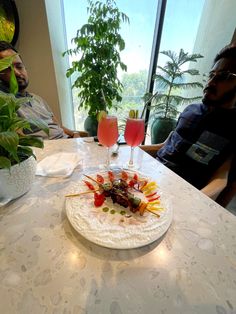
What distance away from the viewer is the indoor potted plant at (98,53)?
6.50 ft

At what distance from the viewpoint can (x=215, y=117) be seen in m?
1.12

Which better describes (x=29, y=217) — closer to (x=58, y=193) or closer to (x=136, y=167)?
(x=58, y=193)

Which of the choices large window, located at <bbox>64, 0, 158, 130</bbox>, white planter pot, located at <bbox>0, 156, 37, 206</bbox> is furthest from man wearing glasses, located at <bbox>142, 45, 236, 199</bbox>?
large window, located at <bbox>64, 0, 158, 130</bbox>

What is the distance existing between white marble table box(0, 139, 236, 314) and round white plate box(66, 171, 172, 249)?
0.03 metres

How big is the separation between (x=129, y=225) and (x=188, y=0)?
319 cm

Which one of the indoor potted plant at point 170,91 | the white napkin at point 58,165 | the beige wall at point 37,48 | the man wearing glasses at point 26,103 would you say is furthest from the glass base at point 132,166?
the beige wall at point 37,48

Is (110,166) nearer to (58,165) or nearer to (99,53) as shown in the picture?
(58,165)

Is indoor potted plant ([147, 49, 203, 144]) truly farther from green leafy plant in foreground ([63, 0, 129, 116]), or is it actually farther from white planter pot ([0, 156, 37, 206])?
white planter pot ([0, 156, 37, 206])

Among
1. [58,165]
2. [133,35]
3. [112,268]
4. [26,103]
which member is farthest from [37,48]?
[112,268]

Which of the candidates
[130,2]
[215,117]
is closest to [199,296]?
[215,117]

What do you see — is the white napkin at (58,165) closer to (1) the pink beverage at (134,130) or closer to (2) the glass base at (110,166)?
(2) the glass base at (110,166)

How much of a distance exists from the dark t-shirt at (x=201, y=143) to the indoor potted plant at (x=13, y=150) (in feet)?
3.15

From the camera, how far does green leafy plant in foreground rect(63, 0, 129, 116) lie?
1981mm

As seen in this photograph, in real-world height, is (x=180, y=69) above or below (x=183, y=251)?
above
